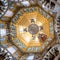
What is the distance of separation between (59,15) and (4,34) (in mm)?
1992

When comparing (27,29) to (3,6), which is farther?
(27,29)

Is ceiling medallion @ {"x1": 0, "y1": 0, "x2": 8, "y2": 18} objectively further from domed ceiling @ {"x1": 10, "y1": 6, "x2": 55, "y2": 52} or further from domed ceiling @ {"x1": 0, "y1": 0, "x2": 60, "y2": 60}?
domed ceiling @ {"x1": 10, "y1": 6, "x2": 55, "y2": 52}

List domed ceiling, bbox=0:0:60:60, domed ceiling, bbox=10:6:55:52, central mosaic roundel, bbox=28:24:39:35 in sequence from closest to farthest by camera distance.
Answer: domed ceiling, bbox=0:0:60:60
domed ceiling, bbox=10:6:55:52
central mosaic roundel, bbox=28:24:39:35

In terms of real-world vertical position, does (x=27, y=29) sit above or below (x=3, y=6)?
below

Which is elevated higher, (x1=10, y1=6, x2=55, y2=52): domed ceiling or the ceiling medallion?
the ceiling medallion

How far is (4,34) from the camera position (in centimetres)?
880

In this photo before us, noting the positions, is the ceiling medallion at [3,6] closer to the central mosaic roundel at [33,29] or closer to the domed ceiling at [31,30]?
the domed ceiling at [31,30]

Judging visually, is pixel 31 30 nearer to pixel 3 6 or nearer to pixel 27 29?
pixel 27 29

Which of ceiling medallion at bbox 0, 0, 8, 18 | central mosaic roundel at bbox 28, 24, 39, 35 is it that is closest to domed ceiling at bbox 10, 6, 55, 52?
central mosaic roundel at bbox 28, 24, 39, 35

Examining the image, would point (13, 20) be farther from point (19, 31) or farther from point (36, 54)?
point (36, 54)

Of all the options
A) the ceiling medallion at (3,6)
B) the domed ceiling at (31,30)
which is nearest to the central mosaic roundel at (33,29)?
the domed ceiling at (31,30)

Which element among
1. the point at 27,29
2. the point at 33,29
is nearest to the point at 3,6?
the point at 27,29

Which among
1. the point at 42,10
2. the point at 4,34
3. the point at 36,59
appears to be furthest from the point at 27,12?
the point at 36,59

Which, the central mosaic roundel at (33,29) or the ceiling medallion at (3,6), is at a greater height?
the ceiling medallion at (3,6)
